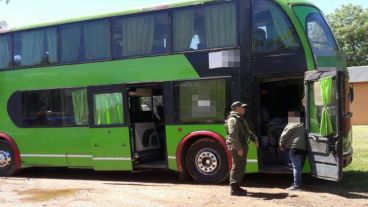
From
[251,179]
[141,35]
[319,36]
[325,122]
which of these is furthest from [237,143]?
[141,35]

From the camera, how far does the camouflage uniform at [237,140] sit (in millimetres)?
9562

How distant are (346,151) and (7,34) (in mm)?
8819

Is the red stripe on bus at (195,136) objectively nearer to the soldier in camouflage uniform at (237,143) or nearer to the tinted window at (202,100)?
the tinted window at (202,100)

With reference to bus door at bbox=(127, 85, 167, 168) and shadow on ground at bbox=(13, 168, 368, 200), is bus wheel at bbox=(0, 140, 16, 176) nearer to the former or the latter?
shadow on ground at bbox=(13, 168, 368, 200)

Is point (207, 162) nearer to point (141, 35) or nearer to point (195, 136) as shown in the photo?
point (195, 136)

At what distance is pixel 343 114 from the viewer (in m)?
9.74

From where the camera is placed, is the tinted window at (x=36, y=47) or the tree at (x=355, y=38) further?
the tree at (x=355, y=38)

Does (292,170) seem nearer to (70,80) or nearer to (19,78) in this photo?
(70,80)

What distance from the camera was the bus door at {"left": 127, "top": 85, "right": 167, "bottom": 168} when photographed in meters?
12.4

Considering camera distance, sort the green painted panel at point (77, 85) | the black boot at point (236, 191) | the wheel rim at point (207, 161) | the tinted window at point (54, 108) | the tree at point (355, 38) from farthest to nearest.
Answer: the tree at point (355, 38) < the tinted window at point (54, 108) < the green painted panel at point (77, 85) < the wheel rim at point (207, 161) < the black boot at point (236, 191)

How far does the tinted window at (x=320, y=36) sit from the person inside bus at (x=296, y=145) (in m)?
1.48

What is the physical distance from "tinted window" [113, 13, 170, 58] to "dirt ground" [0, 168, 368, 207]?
292 cm

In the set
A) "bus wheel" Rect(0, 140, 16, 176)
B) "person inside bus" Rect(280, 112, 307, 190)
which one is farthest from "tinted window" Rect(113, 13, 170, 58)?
"bus wheel" Rect(0, 140, 16, 176)

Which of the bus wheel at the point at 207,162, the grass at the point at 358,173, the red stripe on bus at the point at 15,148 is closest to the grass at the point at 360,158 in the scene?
the grass at the point at 358,173
